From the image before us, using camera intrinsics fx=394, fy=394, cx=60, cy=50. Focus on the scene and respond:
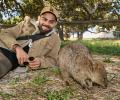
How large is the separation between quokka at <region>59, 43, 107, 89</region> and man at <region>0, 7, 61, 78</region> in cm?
79

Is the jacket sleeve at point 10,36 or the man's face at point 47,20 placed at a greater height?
the man's face at point 47,20

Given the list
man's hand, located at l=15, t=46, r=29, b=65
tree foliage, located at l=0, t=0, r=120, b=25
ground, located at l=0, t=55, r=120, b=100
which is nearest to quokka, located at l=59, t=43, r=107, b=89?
ground, located at l=0, t=55, r=120, b=100

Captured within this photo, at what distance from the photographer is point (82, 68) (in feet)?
19.2

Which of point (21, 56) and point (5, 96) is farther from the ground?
point (21, 56)

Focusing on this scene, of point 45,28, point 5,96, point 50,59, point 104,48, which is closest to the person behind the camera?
point 5,96

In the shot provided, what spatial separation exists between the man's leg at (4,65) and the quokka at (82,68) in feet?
3.36

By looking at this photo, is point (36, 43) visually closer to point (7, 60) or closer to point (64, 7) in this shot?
point (7, 60)

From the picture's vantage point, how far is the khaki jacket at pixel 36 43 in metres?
7.08

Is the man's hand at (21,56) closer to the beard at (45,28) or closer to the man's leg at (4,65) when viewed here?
the man's leg at (4,65)

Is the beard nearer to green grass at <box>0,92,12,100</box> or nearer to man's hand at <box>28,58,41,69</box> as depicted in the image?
man's hand at <box>28,58,41,69</box>

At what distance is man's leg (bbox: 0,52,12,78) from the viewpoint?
666cm

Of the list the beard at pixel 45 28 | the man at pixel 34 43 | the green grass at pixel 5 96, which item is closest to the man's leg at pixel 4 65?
the man at pixel 34 43

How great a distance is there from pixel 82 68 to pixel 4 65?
5.20 ft

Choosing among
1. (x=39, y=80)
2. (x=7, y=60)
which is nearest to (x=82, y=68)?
(x=39, y=80)
